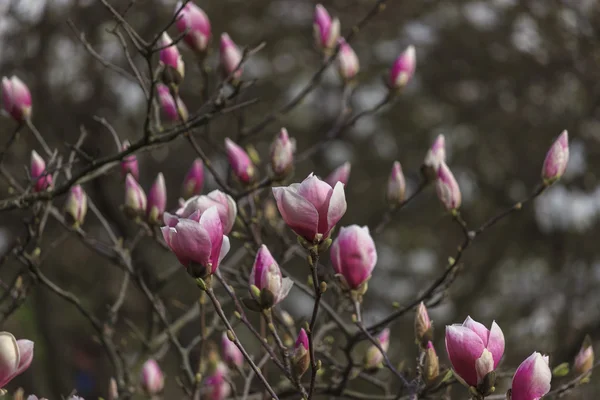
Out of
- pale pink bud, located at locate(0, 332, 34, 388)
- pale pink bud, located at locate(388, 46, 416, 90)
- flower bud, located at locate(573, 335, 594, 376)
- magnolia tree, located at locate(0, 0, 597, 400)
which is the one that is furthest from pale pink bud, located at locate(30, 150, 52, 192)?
flower bud, located at locate(573, 335, 594, 376)

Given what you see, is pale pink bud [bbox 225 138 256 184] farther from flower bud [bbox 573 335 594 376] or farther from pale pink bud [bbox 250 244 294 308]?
flower bud [bbox 573 335 594 376]

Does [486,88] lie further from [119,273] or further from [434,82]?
[119,273]

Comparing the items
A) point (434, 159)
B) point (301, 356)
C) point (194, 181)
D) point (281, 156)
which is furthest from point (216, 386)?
point (301, 356)

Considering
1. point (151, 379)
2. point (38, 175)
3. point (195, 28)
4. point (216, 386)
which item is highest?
point (195, 28)

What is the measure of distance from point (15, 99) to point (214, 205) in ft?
3.45

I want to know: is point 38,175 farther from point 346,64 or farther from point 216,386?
point 346,64

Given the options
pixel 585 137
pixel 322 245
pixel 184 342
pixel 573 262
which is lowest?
pixel 573 262

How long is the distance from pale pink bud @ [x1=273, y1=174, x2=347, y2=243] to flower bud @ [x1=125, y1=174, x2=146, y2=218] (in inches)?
34.3

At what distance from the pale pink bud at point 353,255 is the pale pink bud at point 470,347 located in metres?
0.27

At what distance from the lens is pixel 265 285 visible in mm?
1189

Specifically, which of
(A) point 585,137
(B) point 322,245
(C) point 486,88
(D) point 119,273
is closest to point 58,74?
(D) point 119,273

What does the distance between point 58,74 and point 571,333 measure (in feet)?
13.3

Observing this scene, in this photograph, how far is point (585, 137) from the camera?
497 cm

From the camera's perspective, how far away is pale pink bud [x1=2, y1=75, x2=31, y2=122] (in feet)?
6.43
